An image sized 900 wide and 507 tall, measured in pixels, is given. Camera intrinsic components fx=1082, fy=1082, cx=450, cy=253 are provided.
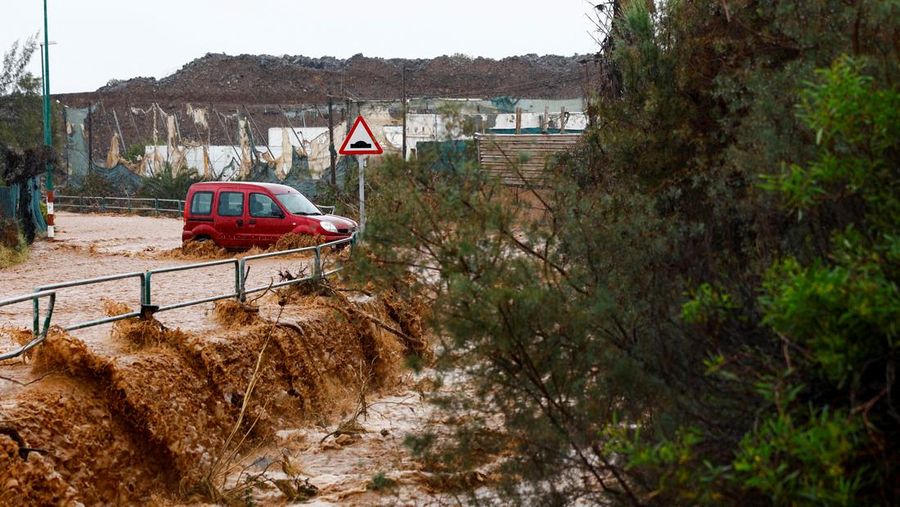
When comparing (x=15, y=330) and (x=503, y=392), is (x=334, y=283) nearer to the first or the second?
(x=15, y=330)

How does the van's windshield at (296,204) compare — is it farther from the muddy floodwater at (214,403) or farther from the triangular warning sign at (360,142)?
the muddy floodwater at (214,403)

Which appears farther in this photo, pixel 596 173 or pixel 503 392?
pixel 596 173

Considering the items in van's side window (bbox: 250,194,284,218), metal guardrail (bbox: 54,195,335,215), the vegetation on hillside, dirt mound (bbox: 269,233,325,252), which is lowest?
metal guardrail (bbox: 54,195,335,215)

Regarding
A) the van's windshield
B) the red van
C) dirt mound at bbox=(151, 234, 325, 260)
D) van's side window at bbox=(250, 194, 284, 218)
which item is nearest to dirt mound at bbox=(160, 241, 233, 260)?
dirt mound at bbox=(151, 234, 325, 260)

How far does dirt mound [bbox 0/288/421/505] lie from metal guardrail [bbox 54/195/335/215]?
27.9 meters

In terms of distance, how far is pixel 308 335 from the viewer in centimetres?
1321

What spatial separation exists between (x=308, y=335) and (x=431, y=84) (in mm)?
61759

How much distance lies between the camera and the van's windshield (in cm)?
2078

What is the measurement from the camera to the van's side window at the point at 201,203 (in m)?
21.4

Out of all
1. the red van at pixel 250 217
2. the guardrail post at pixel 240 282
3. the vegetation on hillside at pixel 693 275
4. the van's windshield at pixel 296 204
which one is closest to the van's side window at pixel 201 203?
the red van at pixel 250 217

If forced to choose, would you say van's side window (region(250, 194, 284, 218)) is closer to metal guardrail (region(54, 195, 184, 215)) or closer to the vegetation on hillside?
the vegetation on hillside

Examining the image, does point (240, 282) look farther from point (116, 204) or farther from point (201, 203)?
point (116, 204)

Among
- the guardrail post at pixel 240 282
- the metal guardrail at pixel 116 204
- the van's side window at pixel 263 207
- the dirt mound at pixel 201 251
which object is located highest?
the van's side window at pixel 263 207

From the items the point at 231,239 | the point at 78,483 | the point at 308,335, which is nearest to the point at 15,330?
the point at 78,483
